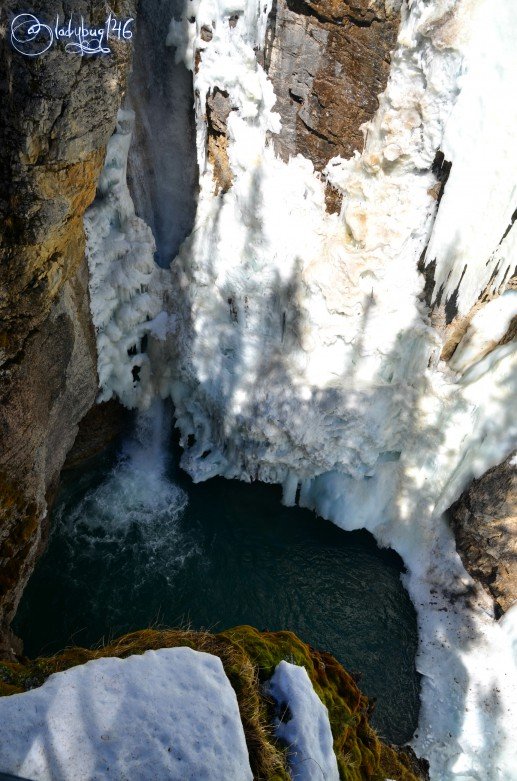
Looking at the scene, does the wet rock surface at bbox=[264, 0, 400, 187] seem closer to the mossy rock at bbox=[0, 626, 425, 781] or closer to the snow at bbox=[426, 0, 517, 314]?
the snow at bbox=[426, 0, 517, 314]

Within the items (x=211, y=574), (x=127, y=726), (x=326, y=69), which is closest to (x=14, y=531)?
(x=211, y=574)

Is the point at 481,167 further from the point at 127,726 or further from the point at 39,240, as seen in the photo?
the point at 127,726

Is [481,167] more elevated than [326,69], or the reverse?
[326,69]

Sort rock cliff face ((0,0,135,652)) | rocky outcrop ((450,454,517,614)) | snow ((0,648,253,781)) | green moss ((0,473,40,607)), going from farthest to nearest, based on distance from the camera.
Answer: rocky outcrop ((450,454,517,614))
green moss ((0,473,40,607))
rock cliff face ((0,0,135,652))
snow ((0,648,253,781))

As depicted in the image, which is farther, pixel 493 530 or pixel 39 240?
pixel 493 530

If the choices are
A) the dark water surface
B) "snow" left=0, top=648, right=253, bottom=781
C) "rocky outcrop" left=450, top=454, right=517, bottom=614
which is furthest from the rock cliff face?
"rocky outcrop" left=450, top=454, right=517, bottom=614

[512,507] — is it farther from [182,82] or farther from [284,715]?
[182,82]

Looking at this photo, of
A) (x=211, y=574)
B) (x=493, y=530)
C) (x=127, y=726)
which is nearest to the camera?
(x=127, y=726)
